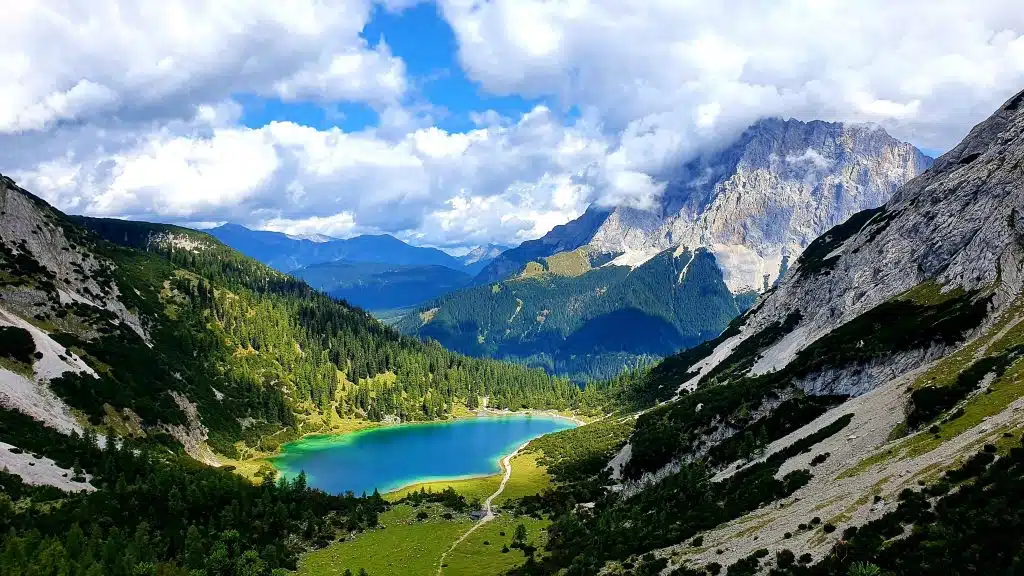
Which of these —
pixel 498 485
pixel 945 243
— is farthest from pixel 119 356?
pixel 945 243

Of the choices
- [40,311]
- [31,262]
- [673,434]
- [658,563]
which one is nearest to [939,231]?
[673,434]

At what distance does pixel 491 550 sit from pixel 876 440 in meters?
40.2

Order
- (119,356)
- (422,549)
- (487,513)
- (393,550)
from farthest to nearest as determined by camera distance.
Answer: (119,356) → (487,513) → (422,549) → (393,550)

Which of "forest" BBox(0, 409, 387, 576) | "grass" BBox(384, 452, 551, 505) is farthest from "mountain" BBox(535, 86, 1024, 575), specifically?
"forest" BBox(0, 409, 387, 576)

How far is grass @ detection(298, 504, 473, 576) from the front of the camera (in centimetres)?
5906

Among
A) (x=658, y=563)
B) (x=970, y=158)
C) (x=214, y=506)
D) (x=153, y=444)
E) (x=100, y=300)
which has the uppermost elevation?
(x=100, y=300)

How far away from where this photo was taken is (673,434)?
284 feet

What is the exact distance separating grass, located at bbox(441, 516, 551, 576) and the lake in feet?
176

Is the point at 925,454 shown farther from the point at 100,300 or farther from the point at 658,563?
the point at 100,300

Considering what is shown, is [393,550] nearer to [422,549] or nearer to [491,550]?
[422,549]

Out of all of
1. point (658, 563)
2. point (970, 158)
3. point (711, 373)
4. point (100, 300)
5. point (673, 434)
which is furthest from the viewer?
point (711, 373)

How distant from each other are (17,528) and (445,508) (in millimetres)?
52093

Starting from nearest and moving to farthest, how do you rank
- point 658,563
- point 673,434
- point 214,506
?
1. point 658,563
2. point 214,506
3. point 673,434

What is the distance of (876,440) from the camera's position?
45.1 metres
